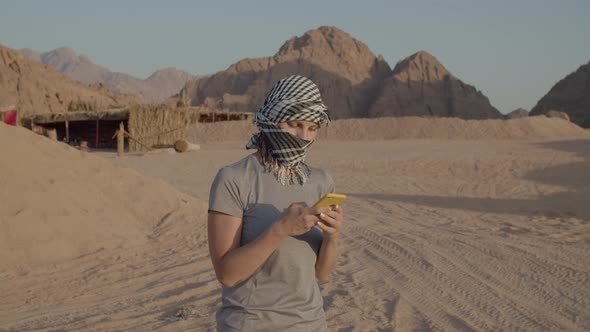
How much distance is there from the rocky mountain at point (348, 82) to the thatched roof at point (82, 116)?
2338 centimetres

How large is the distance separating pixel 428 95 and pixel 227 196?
52.2m

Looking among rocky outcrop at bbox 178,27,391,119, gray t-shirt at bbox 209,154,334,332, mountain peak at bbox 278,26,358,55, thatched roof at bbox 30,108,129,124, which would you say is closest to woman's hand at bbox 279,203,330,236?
gray t-shirt at bbox 209,154,334,332

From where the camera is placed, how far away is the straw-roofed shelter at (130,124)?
75.8 ft

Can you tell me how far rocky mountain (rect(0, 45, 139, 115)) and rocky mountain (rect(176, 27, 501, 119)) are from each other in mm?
10678

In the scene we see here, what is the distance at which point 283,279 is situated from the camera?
1863 millimetres

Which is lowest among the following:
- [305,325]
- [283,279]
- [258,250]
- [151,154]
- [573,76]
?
[151,154]

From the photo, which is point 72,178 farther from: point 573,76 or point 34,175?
point 573,76

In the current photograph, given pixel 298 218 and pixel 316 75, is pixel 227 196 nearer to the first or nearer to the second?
pixel 298 218

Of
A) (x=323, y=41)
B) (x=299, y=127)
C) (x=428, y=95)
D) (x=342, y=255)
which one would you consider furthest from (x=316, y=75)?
(x=299, y=127)

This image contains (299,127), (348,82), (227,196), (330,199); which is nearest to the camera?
(330,199)

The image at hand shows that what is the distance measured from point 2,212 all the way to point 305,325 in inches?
229

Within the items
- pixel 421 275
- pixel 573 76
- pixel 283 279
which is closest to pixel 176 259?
pixel 421 275

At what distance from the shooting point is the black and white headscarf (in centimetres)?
187

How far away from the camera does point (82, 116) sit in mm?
24891
